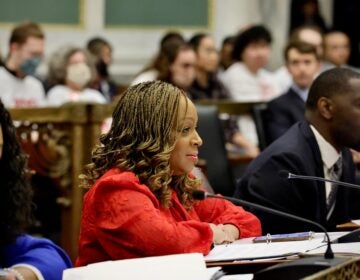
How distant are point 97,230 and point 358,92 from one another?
1.43m

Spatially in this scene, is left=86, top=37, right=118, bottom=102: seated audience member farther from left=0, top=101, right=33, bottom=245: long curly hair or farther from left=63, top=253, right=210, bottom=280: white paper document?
left=63, top=253, right=210, bottom=280: white paper document

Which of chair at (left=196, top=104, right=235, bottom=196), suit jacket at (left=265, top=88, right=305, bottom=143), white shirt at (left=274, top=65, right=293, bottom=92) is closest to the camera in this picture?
chair at (left=196, top=104, right=235, bottom=196)

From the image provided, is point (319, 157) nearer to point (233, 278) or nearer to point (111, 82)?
point (233, 278)

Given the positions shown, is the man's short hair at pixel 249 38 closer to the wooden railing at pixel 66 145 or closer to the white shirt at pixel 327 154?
the wooden railing at pixel 66 145

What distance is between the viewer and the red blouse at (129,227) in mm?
2631

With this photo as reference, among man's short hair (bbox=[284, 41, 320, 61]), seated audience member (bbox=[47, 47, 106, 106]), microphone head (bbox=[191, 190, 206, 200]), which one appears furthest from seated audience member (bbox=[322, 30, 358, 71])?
microphone head (bbox=[191, 190, 206, 200])

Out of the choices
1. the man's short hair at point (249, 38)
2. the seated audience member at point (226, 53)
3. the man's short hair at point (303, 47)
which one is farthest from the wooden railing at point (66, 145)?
the seated audience member at point (226, 53)

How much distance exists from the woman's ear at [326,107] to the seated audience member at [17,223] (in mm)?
1218

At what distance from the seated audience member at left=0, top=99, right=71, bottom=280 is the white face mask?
4117mm

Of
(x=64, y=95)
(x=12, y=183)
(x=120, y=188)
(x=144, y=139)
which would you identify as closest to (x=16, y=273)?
(x=12, y=183)

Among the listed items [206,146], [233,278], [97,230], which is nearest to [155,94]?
[97,230]

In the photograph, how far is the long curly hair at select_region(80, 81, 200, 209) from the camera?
9.03 ft

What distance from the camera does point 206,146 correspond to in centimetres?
545

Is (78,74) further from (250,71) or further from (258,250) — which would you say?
(258,250)
